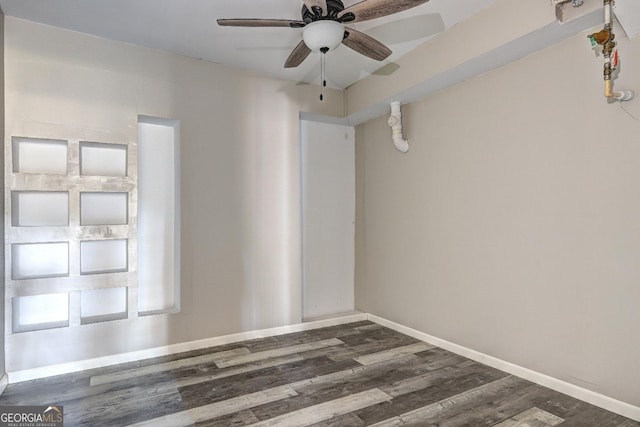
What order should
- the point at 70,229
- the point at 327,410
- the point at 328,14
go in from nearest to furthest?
the point at 328,14, the point at 327,410, the point at 70,229

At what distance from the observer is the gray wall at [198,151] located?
8.57ft

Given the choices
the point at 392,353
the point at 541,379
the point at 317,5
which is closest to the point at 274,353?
the point at 392,353

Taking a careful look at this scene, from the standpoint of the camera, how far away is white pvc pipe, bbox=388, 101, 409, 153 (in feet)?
11.3

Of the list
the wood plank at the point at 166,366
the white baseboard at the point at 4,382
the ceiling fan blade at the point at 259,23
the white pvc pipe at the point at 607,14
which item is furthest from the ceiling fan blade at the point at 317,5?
the white baseboard at the point at 4,382

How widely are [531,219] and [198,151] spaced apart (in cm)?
279

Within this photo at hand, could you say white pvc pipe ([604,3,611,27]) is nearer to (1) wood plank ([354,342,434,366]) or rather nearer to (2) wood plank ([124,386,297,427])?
(1) wood plank ([354,342,434,366])

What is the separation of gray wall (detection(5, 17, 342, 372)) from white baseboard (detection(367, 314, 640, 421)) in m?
1.42

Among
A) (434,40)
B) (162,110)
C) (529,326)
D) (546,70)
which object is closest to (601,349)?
(529,326)

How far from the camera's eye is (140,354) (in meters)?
2.91

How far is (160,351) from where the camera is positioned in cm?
299

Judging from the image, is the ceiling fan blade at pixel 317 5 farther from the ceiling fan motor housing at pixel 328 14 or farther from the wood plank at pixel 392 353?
the wood plank at pixel 392 353

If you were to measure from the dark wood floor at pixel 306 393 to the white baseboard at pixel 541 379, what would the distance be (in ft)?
0.16

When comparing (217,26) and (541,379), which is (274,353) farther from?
(217,26)

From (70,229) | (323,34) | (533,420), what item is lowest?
(533,420)
